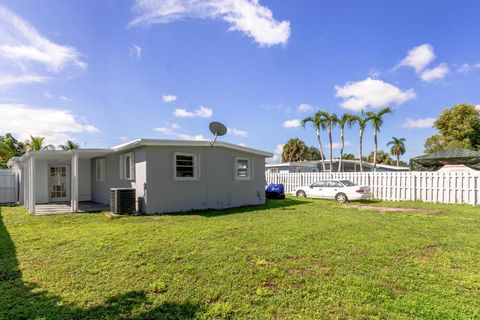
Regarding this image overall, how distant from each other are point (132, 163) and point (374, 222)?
9.55m

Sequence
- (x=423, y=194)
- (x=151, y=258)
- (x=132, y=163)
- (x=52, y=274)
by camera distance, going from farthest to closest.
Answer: (x=423, y=194) < (x=132, y=163) < (x=151, y=258) < (x=52, y=274)

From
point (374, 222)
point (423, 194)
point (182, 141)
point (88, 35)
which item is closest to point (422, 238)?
point (374, 222)

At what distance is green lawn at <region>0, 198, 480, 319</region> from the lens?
3.47 meters

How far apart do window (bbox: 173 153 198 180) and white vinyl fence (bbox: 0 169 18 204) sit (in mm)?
10481

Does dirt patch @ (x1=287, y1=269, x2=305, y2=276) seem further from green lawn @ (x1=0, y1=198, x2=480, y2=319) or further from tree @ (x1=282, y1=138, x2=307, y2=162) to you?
tree @ (x1=282, y1=138, x2=307, y2=162)

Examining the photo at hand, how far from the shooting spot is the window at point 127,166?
12412 millimetres

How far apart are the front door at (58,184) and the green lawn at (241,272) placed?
828cm

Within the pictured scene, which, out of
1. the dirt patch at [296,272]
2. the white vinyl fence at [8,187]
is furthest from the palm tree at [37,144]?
the dirt patch at [296,272]

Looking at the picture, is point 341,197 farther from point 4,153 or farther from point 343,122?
point 4,153

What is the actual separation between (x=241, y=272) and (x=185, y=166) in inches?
317

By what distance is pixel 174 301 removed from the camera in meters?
3.65

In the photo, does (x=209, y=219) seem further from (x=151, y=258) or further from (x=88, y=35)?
(x=88, y=35)

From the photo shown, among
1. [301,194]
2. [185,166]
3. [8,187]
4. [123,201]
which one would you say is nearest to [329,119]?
[301,194]

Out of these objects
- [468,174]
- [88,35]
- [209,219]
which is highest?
[88,35]
